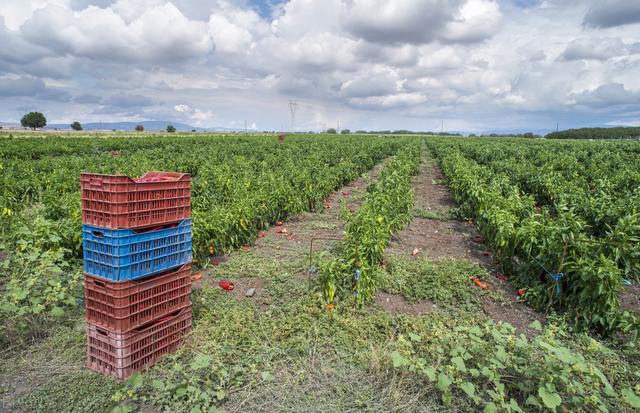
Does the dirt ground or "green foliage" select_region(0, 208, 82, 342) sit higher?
"green foliage" select_region(0, 208, 82, 342)

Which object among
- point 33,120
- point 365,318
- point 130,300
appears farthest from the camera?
point 33,120

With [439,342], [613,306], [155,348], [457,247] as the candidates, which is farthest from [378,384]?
A: [457,247]

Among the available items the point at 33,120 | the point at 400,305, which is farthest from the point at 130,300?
the point at 33,120

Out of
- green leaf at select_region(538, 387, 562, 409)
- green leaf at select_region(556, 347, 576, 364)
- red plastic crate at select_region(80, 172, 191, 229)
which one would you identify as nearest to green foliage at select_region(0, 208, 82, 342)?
red plastic crate at select_region(80, 172, 191, 229)

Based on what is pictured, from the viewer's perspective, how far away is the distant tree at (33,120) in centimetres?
9325

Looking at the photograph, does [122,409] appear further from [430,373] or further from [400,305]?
[400,305]

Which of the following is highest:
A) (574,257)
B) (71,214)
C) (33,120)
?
(33,120)

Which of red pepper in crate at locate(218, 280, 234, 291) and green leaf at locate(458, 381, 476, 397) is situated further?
red pepper in crate at locate(218, 280, 234, 291)

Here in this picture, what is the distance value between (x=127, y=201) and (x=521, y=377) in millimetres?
3702

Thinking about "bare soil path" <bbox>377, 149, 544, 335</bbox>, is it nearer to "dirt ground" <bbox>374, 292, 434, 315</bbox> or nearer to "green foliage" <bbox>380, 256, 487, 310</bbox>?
"dirt ground" <bbox>374, 292, 434, 315</bbox>

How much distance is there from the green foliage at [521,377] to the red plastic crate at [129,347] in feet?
7.42

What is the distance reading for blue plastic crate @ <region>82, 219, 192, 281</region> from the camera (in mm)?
3281

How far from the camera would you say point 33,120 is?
306 feet

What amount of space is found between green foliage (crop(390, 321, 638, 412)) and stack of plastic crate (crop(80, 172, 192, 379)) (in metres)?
2.29
